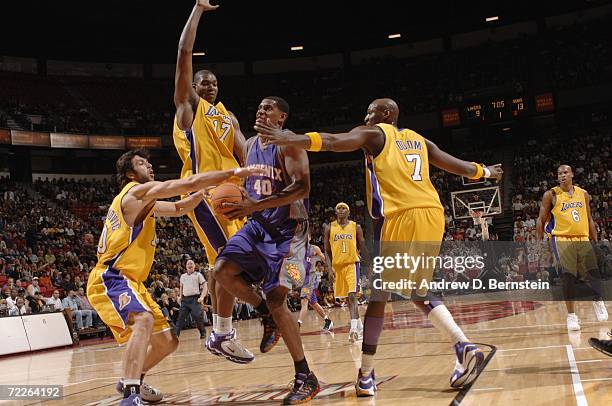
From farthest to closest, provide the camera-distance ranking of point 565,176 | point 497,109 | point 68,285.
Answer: point 497,109 → point 68,285 → point 565,176

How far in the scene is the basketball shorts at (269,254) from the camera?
Answer: 15.9 feet

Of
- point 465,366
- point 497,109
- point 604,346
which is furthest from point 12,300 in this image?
point 497,109

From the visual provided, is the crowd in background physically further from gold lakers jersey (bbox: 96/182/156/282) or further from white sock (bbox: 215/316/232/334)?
white sock (bbox: 215/316/232/334)

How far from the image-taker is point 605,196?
23.8 metres

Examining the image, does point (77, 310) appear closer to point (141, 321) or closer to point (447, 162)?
point (141, 321)

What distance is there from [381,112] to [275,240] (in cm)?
134

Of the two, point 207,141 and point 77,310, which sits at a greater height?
point 207,141

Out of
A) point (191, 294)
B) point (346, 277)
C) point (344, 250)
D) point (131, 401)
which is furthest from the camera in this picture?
point (191, 294)

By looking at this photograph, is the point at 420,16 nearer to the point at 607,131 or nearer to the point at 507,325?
the point at 607,131

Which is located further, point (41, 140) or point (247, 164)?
point (41, 140)

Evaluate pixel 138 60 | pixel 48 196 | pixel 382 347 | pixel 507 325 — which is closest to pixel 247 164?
pixel 382 347

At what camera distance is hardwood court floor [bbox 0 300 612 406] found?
4398mm

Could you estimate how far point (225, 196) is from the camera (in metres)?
4.76

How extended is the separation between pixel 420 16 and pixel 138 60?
13808mm
